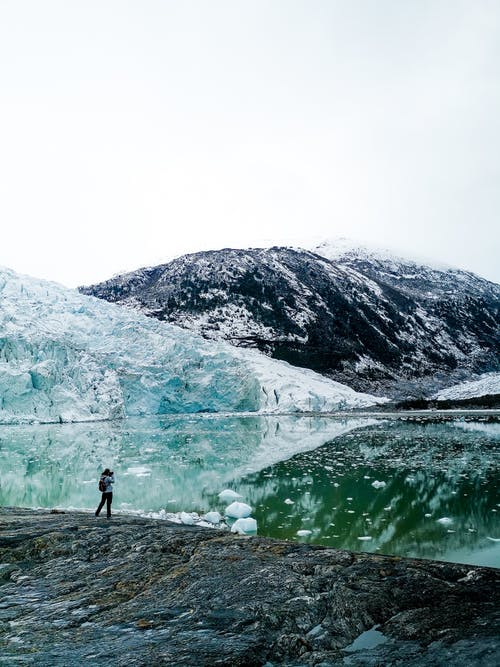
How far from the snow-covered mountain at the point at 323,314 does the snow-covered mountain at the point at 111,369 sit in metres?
35.6

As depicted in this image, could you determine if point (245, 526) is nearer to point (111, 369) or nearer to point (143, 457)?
point (143, 457)

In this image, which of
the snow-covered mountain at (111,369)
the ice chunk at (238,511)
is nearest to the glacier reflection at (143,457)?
the ice chunk at (238,511)

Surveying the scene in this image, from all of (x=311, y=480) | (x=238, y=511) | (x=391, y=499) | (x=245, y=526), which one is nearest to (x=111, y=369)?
(x=311, y=480)

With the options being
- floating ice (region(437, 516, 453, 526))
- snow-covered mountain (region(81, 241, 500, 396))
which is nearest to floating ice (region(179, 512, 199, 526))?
floating ice (region(437, 516, 453, 526))

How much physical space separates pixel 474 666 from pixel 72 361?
146ft

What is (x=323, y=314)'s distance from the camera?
359ft

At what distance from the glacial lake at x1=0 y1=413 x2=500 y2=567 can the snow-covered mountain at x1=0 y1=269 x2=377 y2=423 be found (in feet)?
28.5

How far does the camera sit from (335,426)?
3791 centimetres

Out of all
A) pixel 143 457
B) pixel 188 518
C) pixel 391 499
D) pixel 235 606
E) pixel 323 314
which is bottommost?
pixel 143 457

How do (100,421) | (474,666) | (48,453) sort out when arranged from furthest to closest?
1. (100,421)
2. (48,453)
3. (474,666)

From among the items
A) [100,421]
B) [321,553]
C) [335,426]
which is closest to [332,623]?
[321,553]

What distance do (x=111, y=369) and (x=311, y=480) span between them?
33413 millimetres

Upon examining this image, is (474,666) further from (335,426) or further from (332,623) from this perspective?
(335,426)

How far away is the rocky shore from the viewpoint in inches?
156
